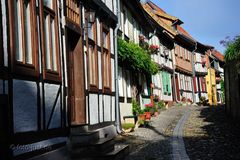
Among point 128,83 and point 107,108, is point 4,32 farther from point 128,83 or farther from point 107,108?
point 128,83

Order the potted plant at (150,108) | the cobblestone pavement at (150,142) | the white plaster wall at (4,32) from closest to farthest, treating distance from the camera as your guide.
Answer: the white plaster wall at (4,32) → the cobblestone pavement at (150,142) → the potted plant at (150,108)

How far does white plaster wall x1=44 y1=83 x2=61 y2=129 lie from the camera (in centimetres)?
735

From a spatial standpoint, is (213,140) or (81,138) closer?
(81,138)

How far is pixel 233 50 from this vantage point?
14.0 meters

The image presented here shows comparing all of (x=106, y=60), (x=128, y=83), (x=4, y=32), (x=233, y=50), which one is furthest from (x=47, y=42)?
(x=128, y=83)

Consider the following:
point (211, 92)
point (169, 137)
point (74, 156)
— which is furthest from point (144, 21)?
point (211, 92)

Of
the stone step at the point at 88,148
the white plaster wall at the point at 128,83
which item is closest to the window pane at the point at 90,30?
the stone step at the point at 88,148

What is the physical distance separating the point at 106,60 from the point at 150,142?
2.77 metres

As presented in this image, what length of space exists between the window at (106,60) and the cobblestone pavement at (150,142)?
5.15ft

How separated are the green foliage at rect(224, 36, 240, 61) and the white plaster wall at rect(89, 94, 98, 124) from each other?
4.89 meters

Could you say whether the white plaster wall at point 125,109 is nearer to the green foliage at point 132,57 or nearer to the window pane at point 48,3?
the green foliage at point 132,57

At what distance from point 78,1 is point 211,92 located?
28976mm

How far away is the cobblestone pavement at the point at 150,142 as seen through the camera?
9.29 meters

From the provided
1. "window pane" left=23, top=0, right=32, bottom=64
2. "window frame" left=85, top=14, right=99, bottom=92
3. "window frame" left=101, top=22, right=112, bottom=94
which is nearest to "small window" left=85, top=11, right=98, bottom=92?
"window frame" left=85, top=14, right=99, bottom=92
